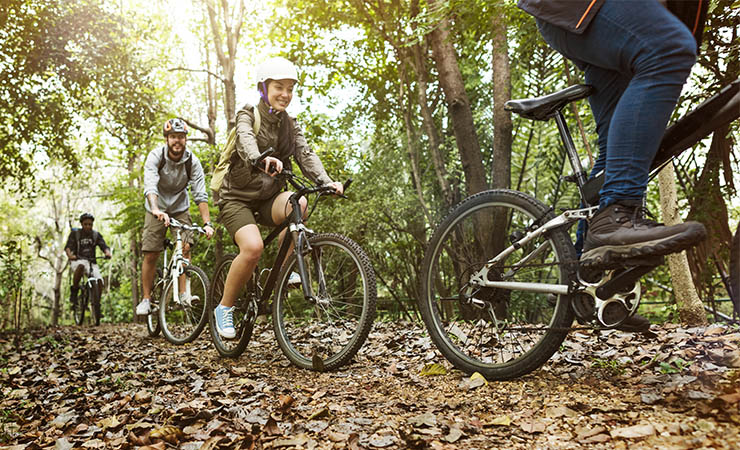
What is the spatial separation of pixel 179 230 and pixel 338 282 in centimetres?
285

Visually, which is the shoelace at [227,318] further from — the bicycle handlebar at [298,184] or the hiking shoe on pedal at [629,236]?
the hiking shoe on pedal at [629,236]

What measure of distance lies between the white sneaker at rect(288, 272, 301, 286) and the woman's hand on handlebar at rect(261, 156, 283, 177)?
2.31 feet

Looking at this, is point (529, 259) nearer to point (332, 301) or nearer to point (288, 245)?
point (332, 301)

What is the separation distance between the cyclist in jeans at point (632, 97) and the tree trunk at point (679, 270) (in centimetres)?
187

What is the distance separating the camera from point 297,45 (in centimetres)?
896

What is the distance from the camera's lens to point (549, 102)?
2.31 meters

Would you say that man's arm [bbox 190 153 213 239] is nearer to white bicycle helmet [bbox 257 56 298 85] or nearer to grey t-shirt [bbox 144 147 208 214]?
grey t-shirt [bbox 144 147 208 214]

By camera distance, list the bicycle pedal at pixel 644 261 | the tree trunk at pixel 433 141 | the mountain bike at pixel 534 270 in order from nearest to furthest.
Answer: the bicycle pedal at pixel 644 261, the mountain bike at pixel 534 270, the tree trunk at pixel 433 141

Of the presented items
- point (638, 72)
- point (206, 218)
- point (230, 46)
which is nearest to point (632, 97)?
point (638, 72)

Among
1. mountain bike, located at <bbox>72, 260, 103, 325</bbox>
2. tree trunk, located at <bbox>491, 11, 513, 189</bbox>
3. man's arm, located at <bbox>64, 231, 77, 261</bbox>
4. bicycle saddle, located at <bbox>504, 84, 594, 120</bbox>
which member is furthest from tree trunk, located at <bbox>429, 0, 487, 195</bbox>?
man's arm, located at <bbox>64, 231, 77, 261</bbox>

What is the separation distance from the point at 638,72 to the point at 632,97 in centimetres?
10

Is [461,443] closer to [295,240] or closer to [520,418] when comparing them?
[520,418]

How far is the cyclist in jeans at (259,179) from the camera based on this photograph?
3.58 meters

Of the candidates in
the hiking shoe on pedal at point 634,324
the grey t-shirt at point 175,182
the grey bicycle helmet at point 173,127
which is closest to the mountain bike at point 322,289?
the hiking shoe on pedal at point 634,324
